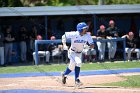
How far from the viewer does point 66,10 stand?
2073 centimetres

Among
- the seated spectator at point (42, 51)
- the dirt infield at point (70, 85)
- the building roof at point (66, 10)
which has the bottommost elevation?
the seated spectator at point (42, 51)

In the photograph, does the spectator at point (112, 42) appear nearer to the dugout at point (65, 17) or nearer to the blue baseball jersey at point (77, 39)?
the dugout at point (65, 17)

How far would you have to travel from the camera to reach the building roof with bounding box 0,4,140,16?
2016 cm

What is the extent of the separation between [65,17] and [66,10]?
167 cm

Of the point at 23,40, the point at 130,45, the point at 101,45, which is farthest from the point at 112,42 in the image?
the point at 23,40

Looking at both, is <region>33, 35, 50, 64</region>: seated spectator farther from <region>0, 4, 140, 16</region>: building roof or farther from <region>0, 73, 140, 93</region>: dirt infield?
<region>0, 73, 140, 93</region>: dirt infield

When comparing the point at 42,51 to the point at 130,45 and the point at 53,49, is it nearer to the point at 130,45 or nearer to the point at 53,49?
the point at 53,49

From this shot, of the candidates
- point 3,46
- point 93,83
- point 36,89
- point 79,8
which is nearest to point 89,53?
point 79,8

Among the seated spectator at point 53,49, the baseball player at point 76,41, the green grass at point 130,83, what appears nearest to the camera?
the green grass at point 130,83

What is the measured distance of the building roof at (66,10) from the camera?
20156mm

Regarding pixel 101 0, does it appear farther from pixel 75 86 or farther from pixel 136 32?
pixel 75 86

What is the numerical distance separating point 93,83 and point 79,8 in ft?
27.5

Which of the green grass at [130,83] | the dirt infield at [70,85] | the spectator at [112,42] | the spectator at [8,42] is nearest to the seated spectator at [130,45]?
the spectator at [112,42]

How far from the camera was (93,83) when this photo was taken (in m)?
12.9
